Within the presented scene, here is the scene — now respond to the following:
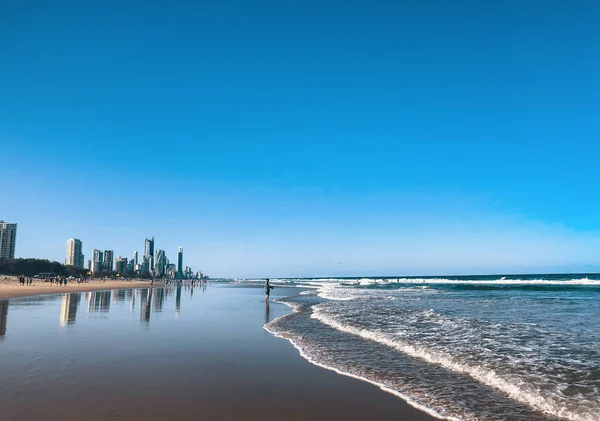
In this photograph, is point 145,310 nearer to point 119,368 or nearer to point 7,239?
point 119,368

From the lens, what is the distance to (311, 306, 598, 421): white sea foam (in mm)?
7012

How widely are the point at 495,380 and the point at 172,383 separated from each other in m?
7.38

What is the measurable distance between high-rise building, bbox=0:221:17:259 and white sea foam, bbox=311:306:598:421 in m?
194

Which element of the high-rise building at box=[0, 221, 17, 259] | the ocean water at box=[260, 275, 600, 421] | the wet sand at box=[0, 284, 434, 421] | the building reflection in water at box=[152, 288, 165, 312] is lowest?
the building reflection in water at box=[152, 288, 165, 312]

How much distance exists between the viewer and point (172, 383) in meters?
8.17

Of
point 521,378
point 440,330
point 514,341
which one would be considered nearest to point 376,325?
point 440,330

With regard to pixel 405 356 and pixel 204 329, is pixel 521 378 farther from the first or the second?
pixel 204 329

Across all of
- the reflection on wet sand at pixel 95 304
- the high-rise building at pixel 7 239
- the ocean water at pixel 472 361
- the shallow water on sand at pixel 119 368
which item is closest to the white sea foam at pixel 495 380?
the ocean water at pixel 472 361

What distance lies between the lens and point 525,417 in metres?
6.79

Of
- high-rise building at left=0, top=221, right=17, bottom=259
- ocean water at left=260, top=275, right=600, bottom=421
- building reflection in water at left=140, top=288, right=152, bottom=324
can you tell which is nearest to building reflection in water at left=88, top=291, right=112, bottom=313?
building reflection in water at left=140, top=288, right=152, bottom=324

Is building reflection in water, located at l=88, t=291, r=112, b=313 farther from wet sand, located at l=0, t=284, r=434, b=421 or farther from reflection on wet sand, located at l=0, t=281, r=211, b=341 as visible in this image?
wet sand, located at l=0, t=284, r=434, b=421

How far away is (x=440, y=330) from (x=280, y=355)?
8069 millimetres

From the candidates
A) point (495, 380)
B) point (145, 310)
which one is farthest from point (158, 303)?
point (495, 380)

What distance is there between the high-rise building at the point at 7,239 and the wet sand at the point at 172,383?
18822 cm
